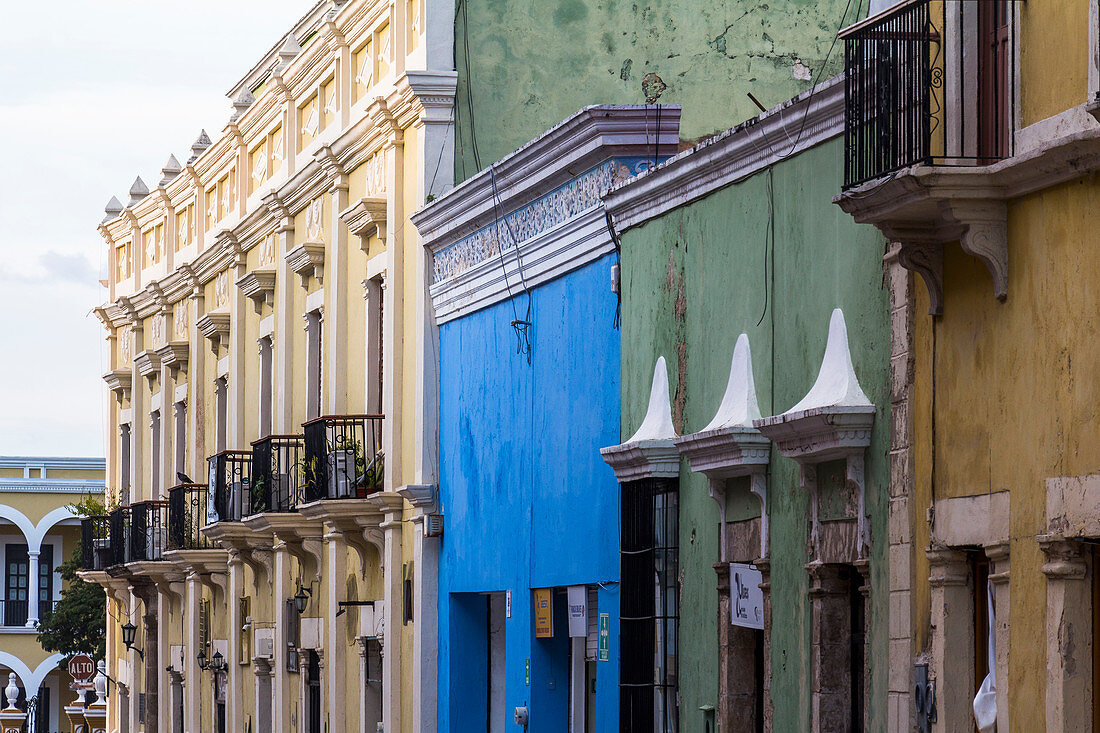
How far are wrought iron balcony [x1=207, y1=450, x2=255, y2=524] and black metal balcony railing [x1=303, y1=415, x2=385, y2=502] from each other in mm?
3187

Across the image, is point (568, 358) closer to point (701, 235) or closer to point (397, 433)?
point (701, 235)

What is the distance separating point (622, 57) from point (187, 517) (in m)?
11.4

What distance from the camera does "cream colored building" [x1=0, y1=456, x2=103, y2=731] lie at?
53.8 metres

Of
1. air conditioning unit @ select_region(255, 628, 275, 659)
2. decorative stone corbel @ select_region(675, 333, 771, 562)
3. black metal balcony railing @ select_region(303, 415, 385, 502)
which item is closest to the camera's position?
decorative stone corbel @ select_region(675, 333, 771, 562)

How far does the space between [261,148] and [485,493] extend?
9.51 meters

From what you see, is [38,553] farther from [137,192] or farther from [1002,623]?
[1002,623]

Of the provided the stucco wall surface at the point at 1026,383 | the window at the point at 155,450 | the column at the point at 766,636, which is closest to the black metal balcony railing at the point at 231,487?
the window at the point at 155,450

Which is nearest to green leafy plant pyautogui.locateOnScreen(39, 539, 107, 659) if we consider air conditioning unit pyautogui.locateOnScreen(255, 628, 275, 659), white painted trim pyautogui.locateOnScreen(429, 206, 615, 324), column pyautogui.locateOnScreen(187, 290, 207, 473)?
column pyautogui.locateOnScreen(187, 290, 207, 473)

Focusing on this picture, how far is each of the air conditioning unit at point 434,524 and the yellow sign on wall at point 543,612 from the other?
2.37 m

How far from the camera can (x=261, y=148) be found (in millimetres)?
A: 25203

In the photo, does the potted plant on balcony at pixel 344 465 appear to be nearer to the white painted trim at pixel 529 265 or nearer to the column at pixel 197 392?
→ the white painted trim at pixel 529 265

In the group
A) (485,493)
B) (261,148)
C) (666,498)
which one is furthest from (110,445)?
(666,498)

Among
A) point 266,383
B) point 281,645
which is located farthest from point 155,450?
point 281,645

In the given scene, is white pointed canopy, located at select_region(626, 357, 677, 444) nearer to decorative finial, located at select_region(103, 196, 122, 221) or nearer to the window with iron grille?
the window with iron grille
